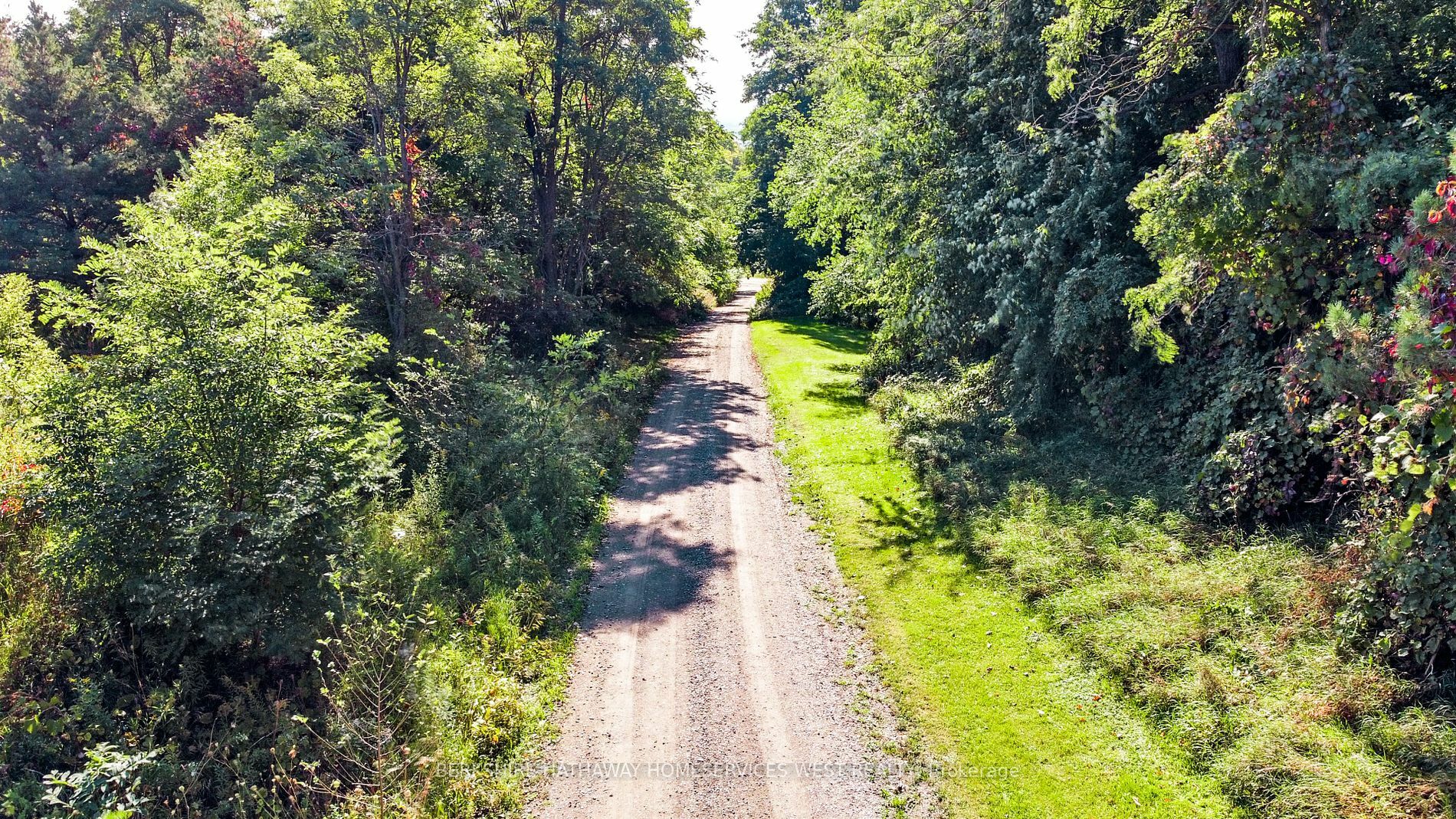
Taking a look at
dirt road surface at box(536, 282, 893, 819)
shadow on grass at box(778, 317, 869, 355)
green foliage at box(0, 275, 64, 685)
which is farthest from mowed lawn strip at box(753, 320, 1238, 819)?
shadow on grass at box(778, 317, 869, 355)

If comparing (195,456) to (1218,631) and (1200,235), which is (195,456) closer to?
(1218,631)

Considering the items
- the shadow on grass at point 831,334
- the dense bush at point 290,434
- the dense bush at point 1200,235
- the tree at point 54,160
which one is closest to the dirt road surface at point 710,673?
the dense bush at point 290,434

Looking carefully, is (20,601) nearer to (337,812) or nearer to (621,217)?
(337,812)

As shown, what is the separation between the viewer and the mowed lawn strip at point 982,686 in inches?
271

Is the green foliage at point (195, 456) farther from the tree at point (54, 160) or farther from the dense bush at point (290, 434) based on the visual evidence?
the tree at point (54, 160)

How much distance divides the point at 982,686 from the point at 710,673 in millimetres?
3194

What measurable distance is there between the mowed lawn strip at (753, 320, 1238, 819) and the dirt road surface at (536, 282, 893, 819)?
0.71 metres

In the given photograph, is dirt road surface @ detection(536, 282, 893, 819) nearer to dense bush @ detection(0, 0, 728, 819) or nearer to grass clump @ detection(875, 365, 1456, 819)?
dense bush @ detection(0, 0, 728, 819)

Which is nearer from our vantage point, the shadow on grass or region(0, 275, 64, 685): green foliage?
region(0, 275, 64, 685): green foliage

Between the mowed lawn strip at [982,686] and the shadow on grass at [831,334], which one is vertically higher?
the shadow on grass at [831,334]

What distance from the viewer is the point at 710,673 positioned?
358 inches

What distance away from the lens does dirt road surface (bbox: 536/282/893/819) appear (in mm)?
7156

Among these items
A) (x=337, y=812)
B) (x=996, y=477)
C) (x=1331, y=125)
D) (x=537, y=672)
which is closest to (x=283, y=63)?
(x=537, y=672)

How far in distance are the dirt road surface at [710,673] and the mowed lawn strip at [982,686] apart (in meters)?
0.71
